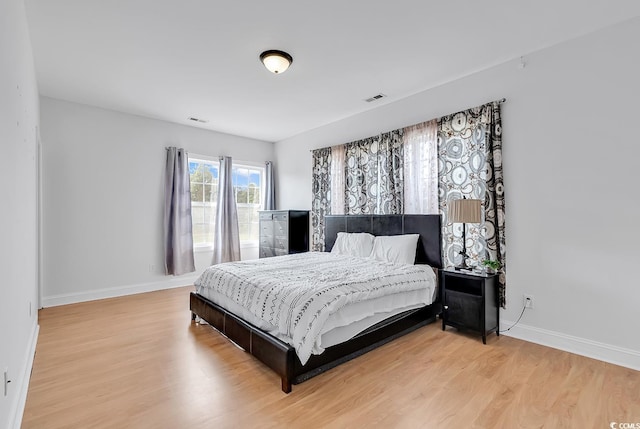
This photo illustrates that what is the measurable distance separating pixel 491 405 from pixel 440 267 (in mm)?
1780

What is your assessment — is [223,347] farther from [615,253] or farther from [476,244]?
[615,253]

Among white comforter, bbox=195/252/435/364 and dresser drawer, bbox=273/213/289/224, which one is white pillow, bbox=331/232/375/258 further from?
dresser drawer, bbox=273/213/289/224

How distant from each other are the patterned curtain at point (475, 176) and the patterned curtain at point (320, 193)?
2.08 meters

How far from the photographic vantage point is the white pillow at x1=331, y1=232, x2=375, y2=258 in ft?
13.6

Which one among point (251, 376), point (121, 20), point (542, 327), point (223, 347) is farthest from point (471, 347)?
point (121, 20)

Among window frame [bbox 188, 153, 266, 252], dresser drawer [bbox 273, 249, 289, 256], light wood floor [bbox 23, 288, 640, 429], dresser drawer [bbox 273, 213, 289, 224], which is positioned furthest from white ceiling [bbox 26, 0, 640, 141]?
light wood floor [bbox 23, 288, 640, 429]

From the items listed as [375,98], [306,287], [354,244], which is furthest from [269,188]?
[306,287]

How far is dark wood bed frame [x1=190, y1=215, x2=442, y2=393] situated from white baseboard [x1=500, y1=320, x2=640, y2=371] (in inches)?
32.2

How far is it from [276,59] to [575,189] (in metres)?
3.08

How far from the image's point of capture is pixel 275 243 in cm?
568

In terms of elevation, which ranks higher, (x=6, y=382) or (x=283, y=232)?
(x=283, y=232)

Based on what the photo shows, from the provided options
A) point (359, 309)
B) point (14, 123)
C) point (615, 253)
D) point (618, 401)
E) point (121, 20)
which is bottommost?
point (618, 401)

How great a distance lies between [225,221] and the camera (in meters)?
5.84

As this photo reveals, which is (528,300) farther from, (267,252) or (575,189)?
(267,252)
